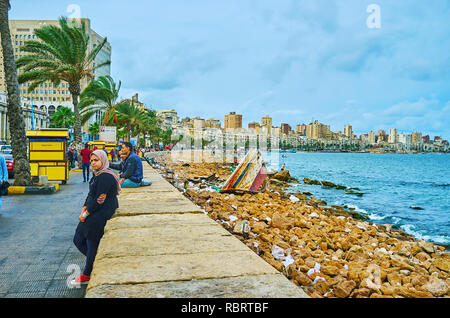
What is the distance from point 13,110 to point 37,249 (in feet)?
27.7

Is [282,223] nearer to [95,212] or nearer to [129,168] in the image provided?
[129,168]

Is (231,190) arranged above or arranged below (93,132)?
below

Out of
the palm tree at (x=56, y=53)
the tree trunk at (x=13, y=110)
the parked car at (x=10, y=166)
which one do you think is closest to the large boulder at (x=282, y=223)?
the tree trunk at (x=13, y=110)

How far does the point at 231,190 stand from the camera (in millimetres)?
13414

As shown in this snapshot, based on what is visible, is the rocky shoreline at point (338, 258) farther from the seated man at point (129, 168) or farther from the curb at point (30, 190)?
the curb at point (30, 190)

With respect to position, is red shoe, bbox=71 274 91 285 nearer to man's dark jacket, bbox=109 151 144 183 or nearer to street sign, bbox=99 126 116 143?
man's dark jacket, bbox=109 151 144 183

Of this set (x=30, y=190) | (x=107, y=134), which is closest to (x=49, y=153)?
(x=30, y=190)

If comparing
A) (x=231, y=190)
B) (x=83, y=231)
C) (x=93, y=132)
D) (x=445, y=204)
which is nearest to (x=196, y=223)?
(x=83, y=231)

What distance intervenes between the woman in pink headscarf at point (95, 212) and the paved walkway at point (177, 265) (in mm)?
151

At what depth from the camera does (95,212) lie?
3721 mm

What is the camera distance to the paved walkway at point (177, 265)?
2102 mm

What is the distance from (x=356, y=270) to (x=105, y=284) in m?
3.60
